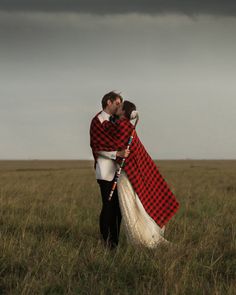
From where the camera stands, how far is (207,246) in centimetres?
546

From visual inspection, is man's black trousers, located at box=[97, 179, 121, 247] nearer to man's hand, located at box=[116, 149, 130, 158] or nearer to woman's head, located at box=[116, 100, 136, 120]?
man's hand, located at box=[116, 149, 130, 158]

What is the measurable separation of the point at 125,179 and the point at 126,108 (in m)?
0.92

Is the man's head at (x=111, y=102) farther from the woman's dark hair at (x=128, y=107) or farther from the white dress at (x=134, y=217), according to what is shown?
the white dress at (x=134, y=217)

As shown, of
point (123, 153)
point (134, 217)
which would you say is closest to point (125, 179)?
point (123, 153)

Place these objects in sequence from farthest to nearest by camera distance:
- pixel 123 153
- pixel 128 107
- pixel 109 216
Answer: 1. pixel 109 216
2. pixel 128 107
3. pixel 123 153

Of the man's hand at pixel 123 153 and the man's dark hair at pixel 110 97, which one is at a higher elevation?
the man's dark hair at pixel 110 97

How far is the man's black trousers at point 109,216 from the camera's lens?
18.3 ft

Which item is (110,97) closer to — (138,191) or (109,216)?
(138,191)

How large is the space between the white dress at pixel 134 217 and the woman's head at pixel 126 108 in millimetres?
744

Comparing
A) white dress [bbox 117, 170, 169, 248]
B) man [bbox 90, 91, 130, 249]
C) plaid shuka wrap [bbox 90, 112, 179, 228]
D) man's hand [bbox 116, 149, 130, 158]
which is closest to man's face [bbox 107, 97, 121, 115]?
man [bbox 90, 91, 130, 249]

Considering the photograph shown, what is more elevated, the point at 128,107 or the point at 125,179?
the point at 128,107

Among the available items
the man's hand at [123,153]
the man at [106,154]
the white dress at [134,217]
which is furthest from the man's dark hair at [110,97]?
the white dress at [134,217]

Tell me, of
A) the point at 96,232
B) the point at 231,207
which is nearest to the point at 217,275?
the point at 96,232

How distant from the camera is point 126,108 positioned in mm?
5551
